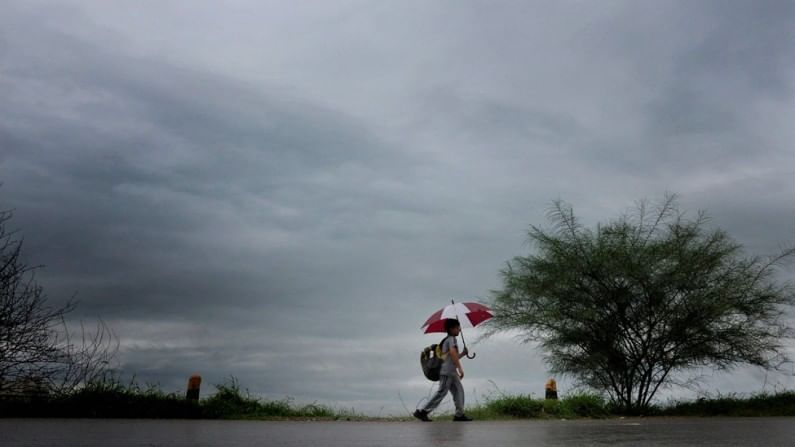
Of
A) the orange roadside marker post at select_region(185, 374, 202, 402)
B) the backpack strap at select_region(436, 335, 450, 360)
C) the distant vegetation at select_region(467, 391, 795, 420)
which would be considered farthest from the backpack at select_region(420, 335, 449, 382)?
the orange roadside marker post at select_region(185, 374, 202, 402)

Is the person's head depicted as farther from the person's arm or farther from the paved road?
the paved road

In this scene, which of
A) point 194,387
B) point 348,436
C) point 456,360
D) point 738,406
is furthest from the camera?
point 738,406

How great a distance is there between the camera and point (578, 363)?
2042 cm

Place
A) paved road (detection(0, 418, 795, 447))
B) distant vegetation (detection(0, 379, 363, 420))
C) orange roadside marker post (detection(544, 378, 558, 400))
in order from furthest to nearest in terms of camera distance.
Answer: orange roadside marker post (detection(544, 378, 558, 400))
distant vegetation (detection(0, 379, 363, 420))
paved road (detection(0, 418, 795, 447))

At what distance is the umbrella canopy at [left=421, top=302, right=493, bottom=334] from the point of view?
602 inches

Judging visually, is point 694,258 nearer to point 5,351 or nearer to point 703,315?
point 703,315

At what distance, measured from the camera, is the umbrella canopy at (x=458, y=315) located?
50.2 feet

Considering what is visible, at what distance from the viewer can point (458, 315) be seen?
15.3 metres

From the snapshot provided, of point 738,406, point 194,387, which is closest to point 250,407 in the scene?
point 194,387

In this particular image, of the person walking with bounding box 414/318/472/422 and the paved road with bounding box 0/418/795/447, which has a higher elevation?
the person walking with bounding box 414/318/472/422

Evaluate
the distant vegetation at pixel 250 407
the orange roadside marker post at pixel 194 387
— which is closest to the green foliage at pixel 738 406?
the distant vegetation at pixel 250 407

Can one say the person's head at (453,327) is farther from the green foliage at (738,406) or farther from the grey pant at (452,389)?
the green foliage at (738,406)

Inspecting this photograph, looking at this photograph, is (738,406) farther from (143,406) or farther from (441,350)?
(143,406)

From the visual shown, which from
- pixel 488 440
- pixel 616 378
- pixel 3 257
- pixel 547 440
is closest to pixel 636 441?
pixel 547 440
